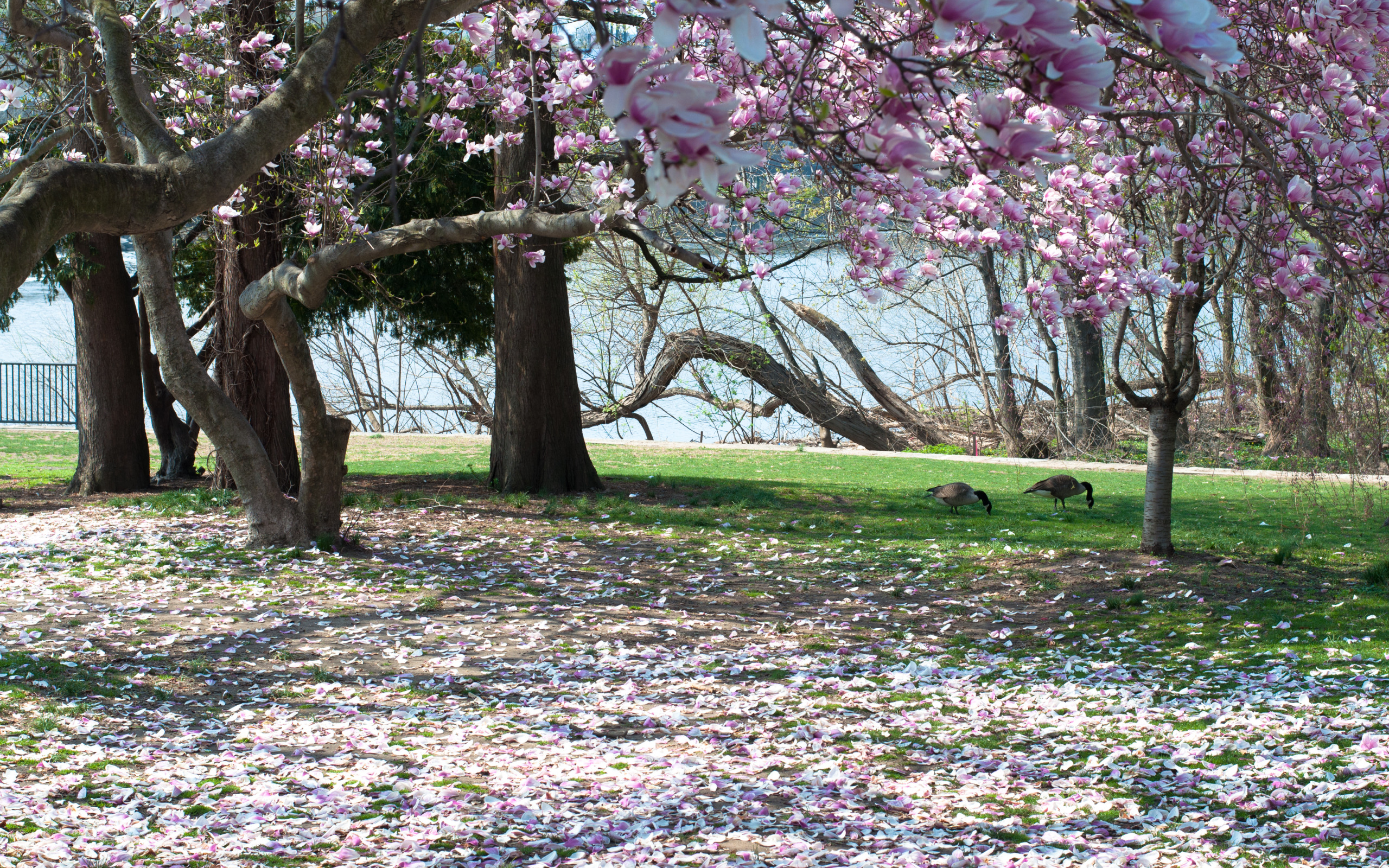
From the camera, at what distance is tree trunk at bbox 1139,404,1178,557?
267 inches

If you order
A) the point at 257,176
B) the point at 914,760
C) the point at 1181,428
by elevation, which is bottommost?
the point at 914,760

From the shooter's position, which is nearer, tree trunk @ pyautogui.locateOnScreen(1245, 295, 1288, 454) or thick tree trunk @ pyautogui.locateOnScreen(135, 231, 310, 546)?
tree trunk @ pyautogui.locateOnScreen(1245, 295, 1288, 454)

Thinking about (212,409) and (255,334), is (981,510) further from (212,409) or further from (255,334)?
(255,334)

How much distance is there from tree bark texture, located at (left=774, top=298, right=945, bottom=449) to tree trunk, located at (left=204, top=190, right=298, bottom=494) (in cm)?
1266

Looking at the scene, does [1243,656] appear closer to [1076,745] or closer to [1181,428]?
[1076,745]

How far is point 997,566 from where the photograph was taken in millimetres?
7297

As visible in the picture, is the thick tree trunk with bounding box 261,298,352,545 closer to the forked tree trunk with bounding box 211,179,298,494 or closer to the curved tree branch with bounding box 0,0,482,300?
the forked tree trunk with bounding box 211,179,298,494

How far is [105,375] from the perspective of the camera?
413 inches

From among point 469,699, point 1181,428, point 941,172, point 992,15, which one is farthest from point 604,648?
point 1181,428

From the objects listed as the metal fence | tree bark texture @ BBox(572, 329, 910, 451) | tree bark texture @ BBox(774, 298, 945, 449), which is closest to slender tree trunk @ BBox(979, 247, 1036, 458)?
tree bark texture @ BBox(774, 298, 945, 449)

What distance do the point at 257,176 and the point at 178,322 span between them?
253 cm

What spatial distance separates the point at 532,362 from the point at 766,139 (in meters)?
7.14

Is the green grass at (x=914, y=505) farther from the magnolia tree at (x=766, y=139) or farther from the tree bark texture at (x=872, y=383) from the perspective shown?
the tree bark texture at (x=872, y=383)

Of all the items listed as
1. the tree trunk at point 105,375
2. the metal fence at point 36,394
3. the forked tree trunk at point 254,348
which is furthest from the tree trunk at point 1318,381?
the metal fence at point 36,394
